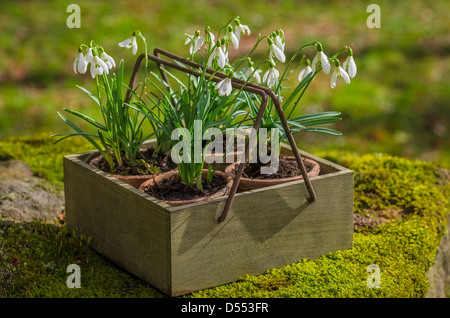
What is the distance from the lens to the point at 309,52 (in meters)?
7.77

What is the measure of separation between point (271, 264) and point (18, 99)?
14.1 ft

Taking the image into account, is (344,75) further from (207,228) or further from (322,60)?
(207,228)

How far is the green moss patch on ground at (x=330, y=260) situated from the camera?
9.02 feet

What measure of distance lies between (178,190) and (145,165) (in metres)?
0.31

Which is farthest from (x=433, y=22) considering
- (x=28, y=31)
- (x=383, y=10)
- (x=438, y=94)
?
(x=28, y=31)

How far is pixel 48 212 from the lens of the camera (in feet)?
11.6

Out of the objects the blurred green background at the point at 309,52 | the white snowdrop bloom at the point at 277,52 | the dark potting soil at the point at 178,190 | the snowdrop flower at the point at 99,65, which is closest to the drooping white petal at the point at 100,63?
the snowdrop flower at the point at 99,65

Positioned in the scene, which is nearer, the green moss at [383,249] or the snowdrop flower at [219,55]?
the snowdrop flower at [219,55]

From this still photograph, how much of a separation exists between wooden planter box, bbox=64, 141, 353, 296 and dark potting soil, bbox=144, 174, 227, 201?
0.11m

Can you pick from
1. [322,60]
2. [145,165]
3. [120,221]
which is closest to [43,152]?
[145,165]

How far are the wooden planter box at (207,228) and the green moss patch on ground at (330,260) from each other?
0.06 metres

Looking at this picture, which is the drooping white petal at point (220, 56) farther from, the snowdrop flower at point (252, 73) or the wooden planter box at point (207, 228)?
the wooden planter box at point (207, 228)

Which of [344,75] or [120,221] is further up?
[344,75]

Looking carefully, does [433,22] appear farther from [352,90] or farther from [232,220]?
[232,220]
